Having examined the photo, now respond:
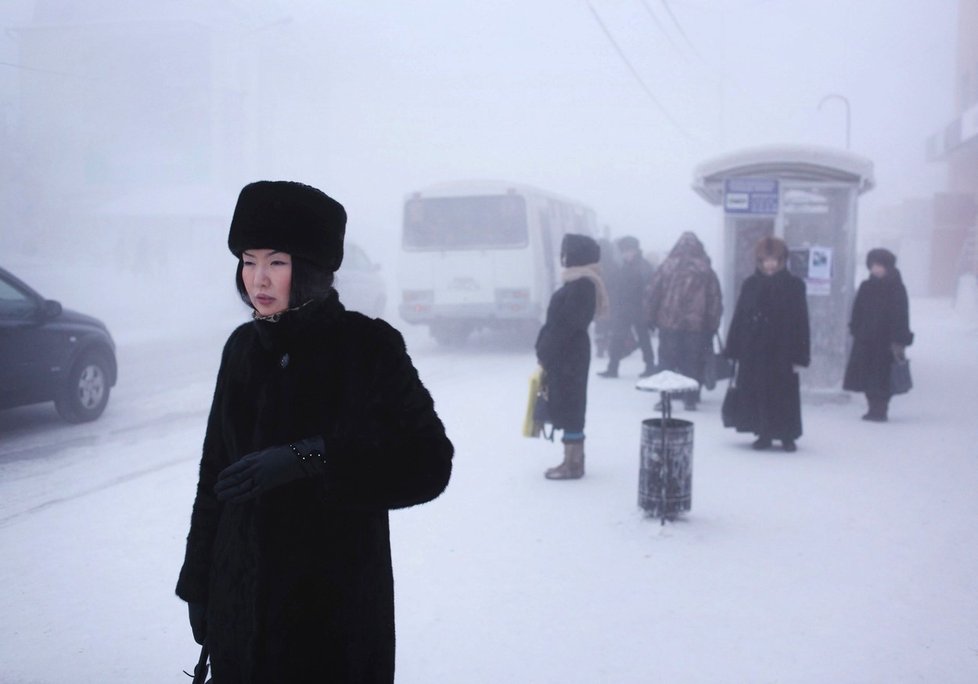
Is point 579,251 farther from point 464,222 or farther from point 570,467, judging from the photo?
point 464,222

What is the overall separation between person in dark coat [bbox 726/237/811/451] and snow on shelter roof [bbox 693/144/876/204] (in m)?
2.90

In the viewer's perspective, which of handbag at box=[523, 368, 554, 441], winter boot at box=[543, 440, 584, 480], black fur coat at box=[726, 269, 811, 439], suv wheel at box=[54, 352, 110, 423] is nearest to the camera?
handbag at box=[523, 368, 554, 441]

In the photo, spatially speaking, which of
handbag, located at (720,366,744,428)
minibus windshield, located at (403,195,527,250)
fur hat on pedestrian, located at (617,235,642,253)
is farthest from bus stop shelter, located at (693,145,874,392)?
minibus windshield, located at (403,195,527,250)

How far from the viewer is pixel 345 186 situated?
3859 cm

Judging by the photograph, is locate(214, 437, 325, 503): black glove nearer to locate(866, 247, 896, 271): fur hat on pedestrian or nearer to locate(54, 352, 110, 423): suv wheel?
locate(54, 352, 110, 423): suv wheel

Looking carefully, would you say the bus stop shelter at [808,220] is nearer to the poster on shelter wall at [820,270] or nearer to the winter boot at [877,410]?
the poster on shelter wall at [820,270]

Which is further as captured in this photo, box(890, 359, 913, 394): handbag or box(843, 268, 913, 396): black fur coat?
box(890, 359, 913, 394): handbag

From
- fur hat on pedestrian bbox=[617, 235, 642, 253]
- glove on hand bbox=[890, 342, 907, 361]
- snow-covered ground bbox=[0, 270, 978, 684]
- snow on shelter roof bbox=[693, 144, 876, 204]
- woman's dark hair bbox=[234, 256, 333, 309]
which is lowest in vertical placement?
snow-covered ground bbox=[0, 270, 978, 684]

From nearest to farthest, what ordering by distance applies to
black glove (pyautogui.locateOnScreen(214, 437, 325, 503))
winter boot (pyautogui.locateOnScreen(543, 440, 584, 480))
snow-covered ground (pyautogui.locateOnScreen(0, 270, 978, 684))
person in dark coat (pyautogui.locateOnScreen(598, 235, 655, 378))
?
black glove (pyautogui.locateOnScreen(214, 437, 325, 503)) → snow-covered ground (pyautogui.locateOnScreen(0, 270, 978, 684)) → winter boot (pyautogui.locateOnScreen(543, 440, 584, 480)) → person in dark coat (pyautogui.locateOnScreen(598, 235, 655, 378))

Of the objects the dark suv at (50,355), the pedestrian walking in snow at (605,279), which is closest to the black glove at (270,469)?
the dark suv at (50,355)

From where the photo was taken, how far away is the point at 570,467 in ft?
22.1

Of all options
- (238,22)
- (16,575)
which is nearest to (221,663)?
(16,575)

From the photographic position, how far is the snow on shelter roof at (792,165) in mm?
10000

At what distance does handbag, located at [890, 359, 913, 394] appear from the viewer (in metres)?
9.11
